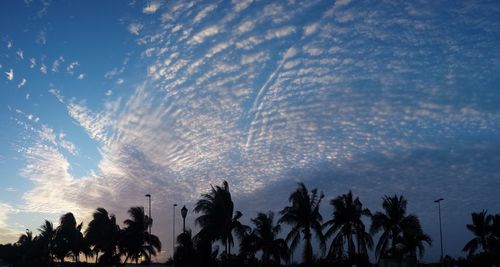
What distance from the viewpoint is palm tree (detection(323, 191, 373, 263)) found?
47.7 m

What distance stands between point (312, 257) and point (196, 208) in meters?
12.7

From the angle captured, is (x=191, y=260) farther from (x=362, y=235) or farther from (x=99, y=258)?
(x=99, y=258)

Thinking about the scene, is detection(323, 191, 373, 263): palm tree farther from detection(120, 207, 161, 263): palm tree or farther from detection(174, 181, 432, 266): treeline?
detection(120, 207, 161, 263): palm tree

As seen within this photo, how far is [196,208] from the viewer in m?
47.7

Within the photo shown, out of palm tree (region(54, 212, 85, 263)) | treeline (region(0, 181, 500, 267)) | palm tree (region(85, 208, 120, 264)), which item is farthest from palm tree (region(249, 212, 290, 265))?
palm tree (region(54, 212, 85, 263))

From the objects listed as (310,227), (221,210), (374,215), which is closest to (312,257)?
(310,227)

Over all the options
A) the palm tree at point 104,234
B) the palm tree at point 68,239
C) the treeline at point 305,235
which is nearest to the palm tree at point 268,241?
the treeline at point 305,235

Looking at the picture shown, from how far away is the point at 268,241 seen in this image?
5181 cm

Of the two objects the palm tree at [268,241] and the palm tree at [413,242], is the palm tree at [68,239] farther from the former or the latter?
the palm tree at [413,242]

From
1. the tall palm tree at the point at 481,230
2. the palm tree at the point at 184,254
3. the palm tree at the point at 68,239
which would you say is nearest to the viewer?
the palm tree at the point at 184,254

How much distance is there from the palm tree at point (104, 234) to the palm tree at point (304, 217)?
30735 millimetres

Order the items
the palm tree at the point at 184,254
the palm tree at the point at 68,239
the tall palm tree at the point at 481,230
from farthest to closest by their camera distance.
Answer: the palm tree at the point at 68,239 < the tall palm tree at the point at 481,230 < the palm tree at the point at 184,254

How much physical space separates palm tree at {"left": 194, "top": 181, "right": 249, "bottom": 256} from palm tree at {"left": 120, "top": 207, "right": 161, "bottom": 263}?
715 inches

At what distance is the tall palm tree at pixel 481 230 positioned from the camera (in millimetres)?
61125
